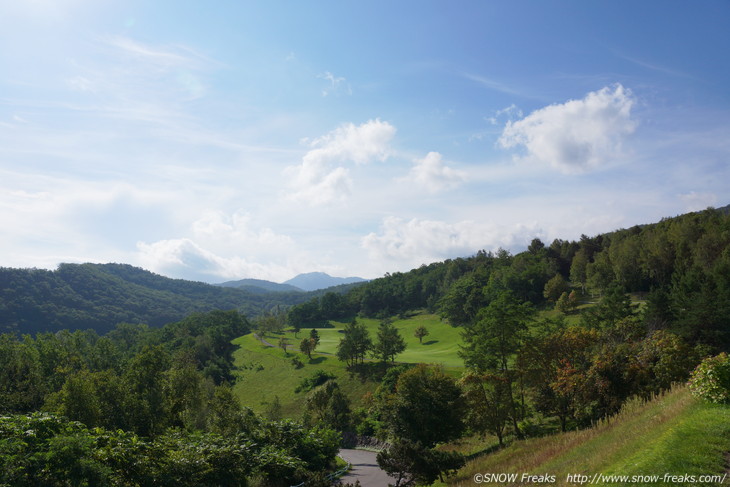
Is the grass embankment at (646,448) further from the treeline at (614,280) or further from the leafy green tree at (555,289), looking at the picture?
the leafy green tree at (555,289)

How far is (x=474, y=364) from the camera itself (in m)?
28.3

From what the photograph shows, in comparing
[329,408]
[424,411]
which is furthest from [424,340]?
[424,411]

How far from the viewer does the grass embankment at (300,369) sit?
59.8m

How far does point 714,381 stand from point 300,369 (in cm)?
6866

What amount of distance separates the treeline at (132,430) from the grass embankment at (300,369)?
12723 mm

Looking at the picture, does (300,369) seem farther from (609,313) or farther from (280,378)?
(609,313)

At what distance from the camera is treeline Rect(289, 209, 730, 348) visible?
1821 inches

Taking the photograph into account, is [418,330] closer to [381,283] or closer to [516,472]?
[381,283]

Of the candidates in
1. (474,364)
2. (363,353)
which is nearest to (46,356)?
(363,353)

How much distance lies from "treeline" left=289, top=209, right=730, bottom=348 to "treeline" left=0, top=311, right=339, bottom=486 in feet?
87.0

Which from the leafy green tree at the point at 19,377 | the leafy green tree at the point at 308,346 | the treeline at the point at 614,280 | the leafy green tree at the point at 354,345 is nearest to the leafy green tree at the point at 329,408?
the leafy green tree at the point at 354,345

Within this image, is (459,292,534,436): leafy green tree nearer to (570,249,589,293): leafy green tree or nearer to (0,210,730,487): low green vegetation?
(0,210,730,487): low green vegetation

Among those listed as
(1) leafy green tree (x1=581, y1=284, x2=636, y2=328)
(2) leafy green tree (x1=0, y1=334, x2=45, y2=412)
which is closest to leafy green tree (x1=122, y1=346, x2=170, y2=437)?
(2) leafy green tree (x1=0, y1=334, x2=45, y2=412)

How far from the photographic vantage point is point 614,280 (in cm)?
7594
